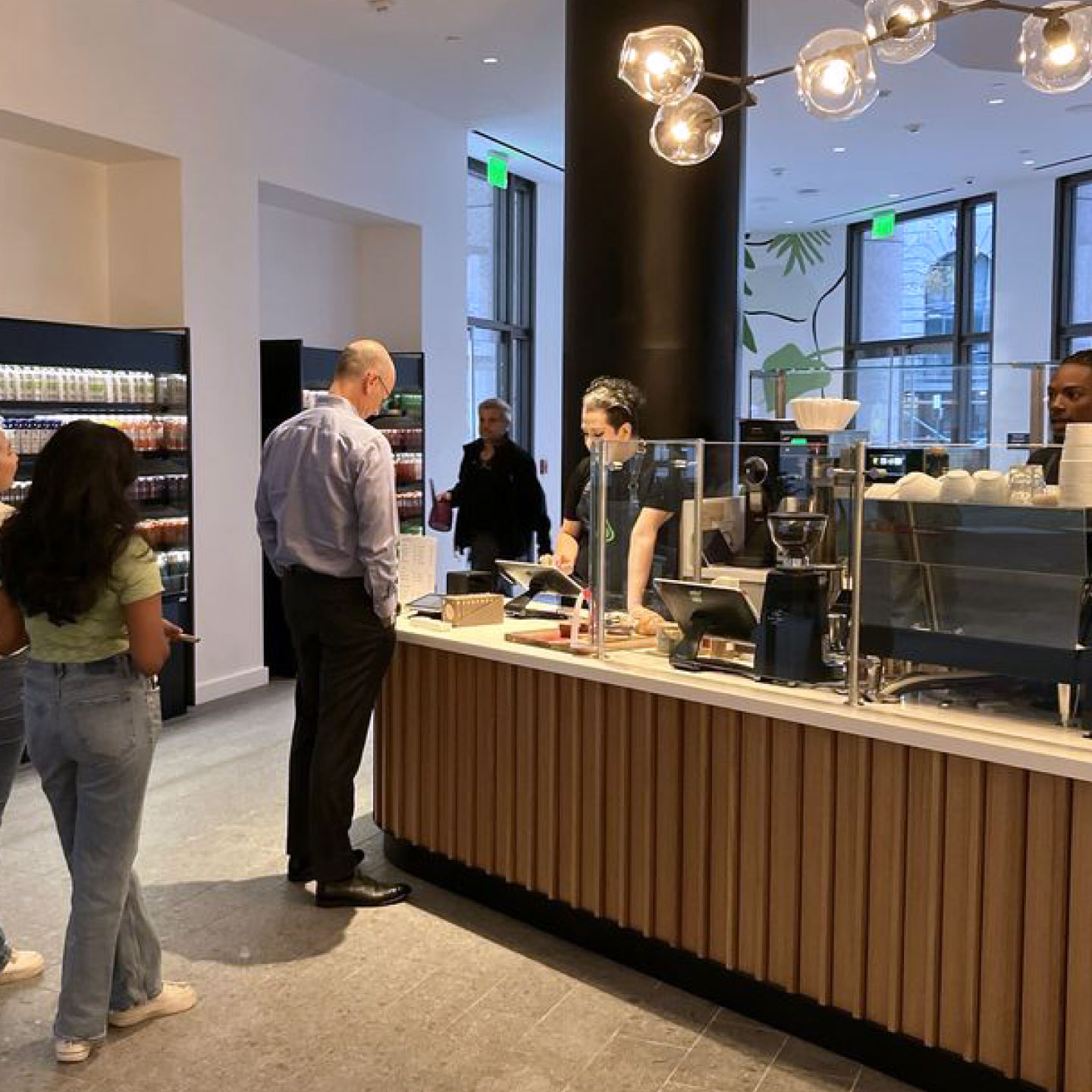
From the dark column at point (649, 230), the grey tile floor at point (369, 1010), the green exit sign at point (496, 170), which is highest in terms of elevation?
the green exit sign at point (496, 170)

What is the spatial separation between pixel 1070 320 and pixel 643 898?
360 inches

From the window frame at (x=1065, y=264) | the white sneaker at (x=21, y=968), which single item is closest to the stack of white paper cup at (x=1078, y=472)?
the white sneaker at (x=21, y=968)

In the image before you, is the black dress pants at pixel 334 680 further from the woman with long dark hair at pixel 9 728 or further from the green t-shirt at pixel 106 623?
the green t-shirt at pixel 106 623

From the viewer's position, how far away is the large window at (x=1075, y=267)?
1069 centimetres

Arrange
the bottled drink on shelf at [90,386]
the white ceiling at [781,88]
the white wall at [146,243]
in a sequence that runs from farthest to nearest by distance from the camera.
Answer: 1. the white ceiling at [781,88]
2. the white wall at [146,243]
3. the bottled drink on shelf at [90,386]

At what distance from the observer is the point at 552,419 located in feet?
38.1

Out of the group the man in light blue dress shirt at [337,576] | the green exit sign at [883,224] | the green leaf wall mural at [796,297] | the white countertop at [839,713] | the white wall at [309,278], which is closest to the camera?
the white countertop at [839,713]

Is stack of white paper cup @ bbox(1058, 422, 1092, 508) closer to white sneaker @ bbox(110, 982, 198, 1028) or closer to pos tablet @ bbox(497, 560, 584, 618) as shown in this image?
pos tablet @ bbox(497, 560, 584, 618)

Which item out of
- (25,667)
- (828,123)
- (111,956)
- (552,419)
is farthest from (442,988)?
(552,419)

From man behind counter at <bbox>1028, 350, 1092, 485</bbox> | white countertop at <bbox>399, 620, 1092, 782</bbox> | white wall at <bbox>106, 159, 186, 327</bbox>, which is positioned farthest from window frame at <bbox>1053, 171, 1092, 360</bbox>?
white countertop at <bbox>399, 620, 1092, 782</bbox>

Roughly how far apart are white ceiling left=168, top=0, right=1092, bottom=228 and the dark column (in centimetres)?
21

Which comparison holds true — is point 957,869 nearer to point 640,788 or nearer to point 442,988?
point 640,788

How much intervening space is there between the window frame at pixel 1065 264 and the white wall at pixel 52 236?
8.00 m

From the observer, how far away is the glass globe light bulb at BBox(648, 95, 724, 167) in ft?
12.0
